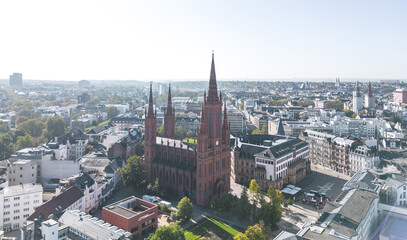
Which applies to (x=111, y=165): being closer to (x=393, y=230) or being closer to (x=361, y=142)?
(x=393, y=230)

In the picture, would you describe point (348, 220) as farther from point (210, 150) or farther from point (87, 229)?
point (87, 229)

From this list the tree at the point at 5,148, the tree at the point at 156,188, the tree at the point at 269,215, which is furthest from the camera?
the tree at the point at 5,148

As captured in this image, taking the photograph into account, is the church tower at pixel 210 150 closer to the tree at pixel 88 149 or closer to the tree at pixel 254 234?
the tree at pixel 254 234

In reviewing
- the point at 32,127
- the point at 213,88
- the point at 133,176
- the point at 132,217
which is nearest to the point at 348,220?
the point at 132,217

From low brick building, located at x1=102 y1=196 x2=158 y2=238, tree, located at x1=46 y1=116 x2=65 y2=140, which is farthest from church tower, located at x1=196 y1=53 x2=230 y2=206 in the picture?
tree, located at x1=46 y1=116 x2=65 y2=140

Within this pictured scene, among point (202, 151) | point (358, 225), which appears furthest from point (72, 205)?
point (358, 225)

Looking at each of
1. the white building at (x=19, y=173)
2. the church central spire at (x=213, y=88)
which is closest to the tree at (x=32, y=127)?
the white building at (x=19, y=173)
